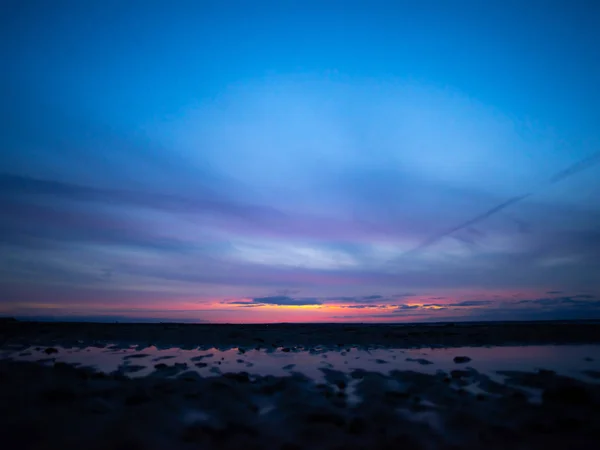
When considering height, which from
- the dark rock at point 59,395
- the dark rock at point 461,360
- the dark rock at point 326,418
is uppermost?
the dark rock at point 59,395

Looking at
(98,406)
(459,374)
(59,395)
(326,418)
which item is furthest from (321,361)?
(59,395)

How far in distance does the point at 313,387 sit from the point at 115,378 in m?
6.52

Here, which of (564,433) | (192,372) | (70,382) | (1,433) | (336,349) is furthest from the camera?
(336,349)

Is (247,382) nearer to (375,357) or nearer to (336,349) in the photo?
(375,357)

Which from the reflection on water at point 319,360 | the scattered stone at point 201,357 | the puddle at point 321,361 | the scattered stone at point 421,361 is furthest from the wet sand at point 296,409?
the scattered stone at point 201,357

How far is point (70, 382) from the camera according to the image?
405 inches

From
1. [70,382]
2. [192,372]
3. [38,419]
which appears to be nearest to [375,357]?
[192,372]

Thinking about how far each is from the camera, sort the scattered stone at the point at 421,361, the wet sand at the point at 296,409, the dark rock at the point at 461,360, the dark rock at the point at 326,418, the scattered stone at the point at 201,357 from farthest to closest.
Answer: the scattered stone at the point at 201,357 → the dark rock at the point at 461,360 → the scattered stone at the point at 421,361 → the dark rock at the point at 326,418 → the wet sand at the point at 296,409

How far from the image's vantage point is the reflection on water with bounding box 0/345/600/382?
13875mm

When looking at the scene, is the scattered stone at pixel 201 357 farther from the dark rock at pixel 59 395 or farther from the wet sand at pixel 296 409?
the dark rock at pixel 59 395

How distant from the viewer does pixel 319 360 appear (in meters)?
16.9

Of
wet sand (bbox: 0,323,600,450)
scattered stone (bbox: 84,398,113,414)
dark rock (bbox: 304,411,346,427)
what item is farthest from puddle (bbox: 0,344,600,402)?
scattered stone (bbox: 84,398,113,414)

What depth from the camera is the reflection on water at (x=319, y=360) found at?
13875mm

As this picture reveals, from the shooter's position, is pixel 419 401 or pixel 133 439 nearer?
pixel 133 439
